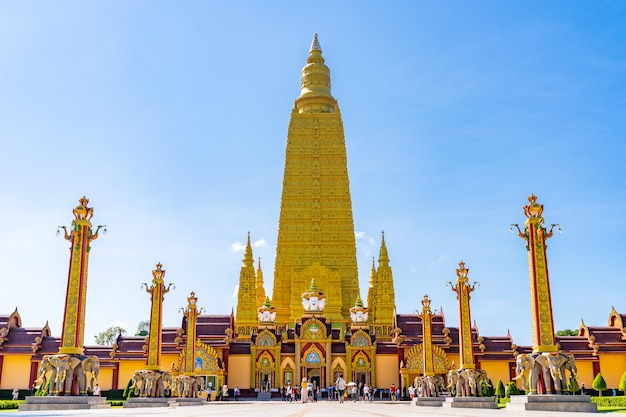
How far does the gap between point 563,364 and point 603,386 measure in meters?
25.3

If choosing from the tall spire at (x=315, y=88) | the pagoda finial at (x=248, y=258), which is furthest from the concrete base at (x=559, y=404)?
the tall spire at (x=315, y=88)

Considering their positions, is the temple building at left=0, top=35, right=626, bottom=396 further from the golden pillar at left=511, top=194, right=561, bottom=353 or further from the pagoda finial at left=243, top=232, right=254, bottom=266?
the golden pillar at left=511, top=194, right=561, bottom=353

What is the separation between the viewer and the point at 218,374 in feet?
176

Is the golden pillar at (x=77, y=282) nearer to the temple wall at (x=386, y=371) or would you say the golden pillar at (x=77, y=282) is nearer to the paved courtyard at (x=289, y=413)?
the paved courtyard at (x=289, y=413)

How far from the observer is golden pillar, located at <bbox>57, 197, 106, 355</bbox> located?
26.5 metres

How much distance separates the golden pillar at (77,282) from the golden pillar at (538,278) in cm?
1779

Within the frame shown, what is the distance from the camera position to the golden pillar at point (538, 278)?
82.8 feet

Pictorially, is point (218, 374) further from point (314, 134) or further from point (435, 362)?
point (314, 134)

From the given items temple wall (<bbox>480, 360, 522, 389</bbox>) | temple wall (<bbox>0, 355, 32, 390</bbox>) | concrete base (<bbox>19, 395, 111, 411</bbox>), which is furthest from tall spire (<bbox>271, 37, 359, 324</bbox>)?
concrete base (<bbox>19, 395, 111, 411</bbox>)

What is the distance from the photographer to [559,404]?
74.5ft

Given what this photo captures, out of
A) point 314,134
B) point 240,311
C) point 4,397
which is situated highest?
point 314,134

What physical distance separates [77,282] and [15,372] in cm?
3267

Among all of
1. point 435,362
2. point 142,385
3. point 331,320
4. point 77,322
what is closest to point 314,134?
point 331,320

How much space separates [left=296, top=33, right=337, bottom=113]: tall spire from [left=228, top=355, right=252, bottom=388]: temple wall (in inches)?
1415
